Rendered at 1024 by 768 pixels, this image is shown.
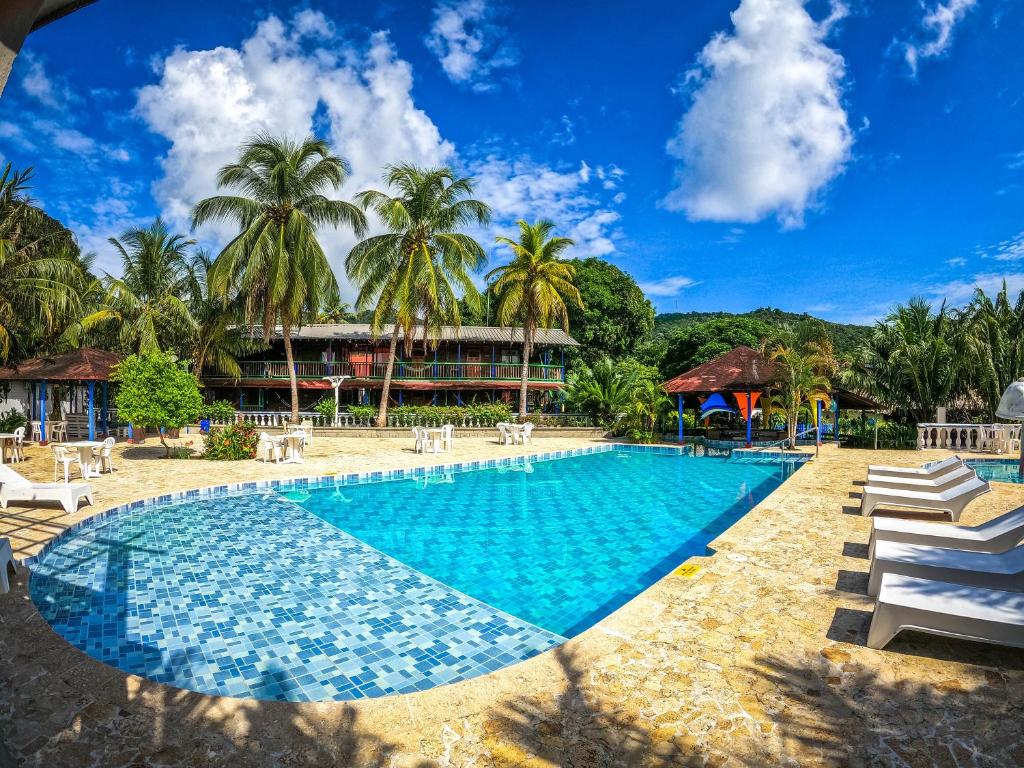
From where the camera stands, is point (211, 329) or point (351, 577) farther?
point (211, 329)

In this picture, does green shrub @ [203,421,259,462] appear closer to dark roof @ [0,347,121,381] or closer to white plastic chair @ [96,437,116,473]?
white plastic chair @ [96,437,116,473]

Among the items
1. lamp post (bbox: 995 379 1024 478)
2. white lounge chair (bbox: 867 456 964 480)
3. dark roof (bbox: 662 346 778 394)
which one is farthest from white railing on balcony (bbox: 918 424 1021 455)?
lamp post (bbox: 995 379 1024 478)

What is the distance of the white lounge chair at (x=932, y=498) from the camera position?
7188mm

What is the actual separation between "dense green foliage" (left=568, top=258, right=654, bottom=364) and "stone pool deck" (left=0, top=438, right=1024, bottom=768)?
34389 mm

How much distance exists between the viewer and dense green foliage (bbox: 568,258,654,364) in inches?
1517

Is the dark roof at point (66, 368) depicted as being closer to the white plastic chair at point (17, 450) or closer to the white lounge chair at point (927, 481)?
the white plastic chair at point (17, 450)

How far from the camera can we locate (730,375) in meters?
19.9

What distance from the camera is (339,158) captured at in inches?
903

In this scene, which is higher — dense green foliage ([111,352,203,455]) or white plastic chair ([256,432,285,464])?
dense green foliage ([111,352,203,455])

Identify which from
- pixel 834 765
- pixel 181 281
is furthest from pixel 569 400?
pixel 834 765

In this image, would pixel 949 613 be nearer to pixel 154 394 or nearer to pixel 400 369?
pixel 154 394

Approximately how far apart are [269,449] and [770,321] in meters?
39.8

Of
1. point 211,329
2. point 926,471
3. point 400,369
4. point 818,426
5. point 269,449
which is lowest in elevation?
point 269,449

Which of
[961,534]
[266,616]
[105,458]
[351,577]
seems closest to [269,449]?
[105,458]
